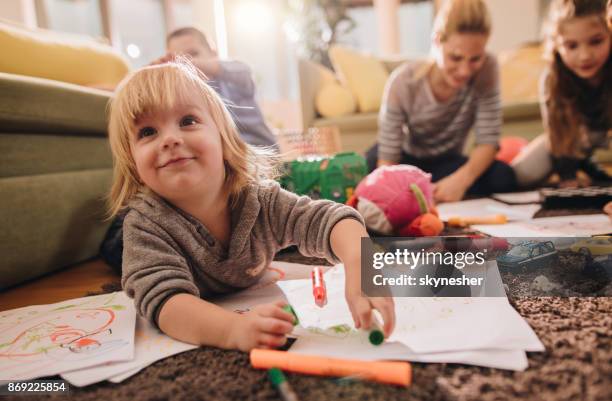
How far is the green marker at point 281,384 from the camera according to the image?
1.20 feet

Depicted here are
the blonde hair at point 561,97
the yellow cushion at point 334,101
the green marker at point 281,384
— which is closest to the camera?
the green marker at point 281,384

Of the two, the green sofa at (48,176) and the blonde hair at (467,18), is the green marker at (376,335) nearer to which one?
the green sofa at (48,176)

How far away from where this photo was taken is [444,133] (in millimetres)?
1507

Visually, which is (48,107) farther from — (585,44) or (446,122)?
(585,44)

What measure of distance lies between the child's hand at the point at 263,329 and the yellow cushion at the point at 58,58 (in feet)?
3.20

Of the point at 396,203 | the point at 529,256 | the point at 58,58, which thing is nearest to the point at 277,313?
the point at 529,256

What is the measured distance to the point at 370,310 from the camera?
458 millimetres

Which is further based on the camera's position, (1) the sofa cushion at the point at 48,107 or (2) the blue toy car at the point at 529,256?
(1) the sofa cushion at the point at 48,107

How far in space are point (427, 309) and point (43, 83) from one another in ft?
2.87

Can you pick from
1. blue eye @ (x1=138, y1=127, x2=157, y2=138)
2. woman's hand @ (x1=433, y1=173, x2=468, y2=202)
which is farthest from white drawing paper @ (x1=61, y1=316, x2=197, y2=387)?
woman's hand @ (x1=433, y1=173, x2=468, y2=202)

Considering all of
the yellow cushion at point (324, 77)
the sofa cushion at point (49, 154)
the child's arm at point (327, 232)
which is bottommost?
the child's arm at point (327, 232)

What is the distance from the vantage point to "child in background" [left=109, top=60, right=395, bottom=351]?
496 mm

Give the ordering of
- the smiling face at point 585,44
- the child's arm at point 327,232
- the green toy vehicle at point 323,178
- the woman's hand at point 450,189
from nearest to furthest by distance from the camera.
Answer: the child's arm at point 327,232 < the green toy vehicle at point 323,178 < the smiling face at point 585,44 < the woman's hand at point 450,189

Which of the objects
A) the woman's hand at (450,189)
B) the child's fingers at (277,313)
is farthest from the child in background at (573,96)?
the child's fingers at (277,313)
